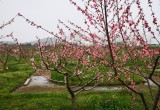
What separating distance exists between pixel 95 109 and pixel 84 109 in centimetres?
45

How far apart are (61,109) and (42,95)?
8.59 ft

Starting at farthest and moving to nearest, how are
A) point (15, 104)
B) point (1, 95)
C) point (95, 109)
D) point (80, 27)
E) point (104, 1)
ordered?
point (1, 95), point (15, 104), point (95, 109), point (80, 27), point (104, 1)

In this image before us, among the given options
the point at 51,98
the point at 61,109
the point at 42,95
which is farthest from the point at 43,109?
the point at 42,95

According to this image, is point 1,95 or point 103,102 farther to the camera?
point 1,95

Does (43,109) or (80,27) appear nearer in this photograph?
(80,27)

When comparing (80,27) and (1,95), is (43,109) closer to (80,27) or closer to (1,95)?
(1,95)

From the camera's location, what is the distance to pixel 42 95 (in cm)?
1285

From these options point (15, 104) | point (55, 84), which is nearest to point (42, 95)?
point (15, 104)

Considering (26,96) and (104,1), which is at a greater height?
(104,1)

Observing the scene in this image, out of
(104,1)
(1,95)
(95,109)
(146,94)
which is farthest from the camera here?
(1,95)

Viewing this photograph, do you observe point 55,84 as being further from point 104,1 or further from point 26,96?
point 104,1

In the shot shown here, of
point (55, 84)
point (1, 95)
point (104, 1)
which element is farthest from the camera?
point (55, 84)

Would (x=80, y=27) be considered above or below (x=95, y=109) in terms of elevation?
above

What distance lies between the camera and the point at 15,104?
11469mm
